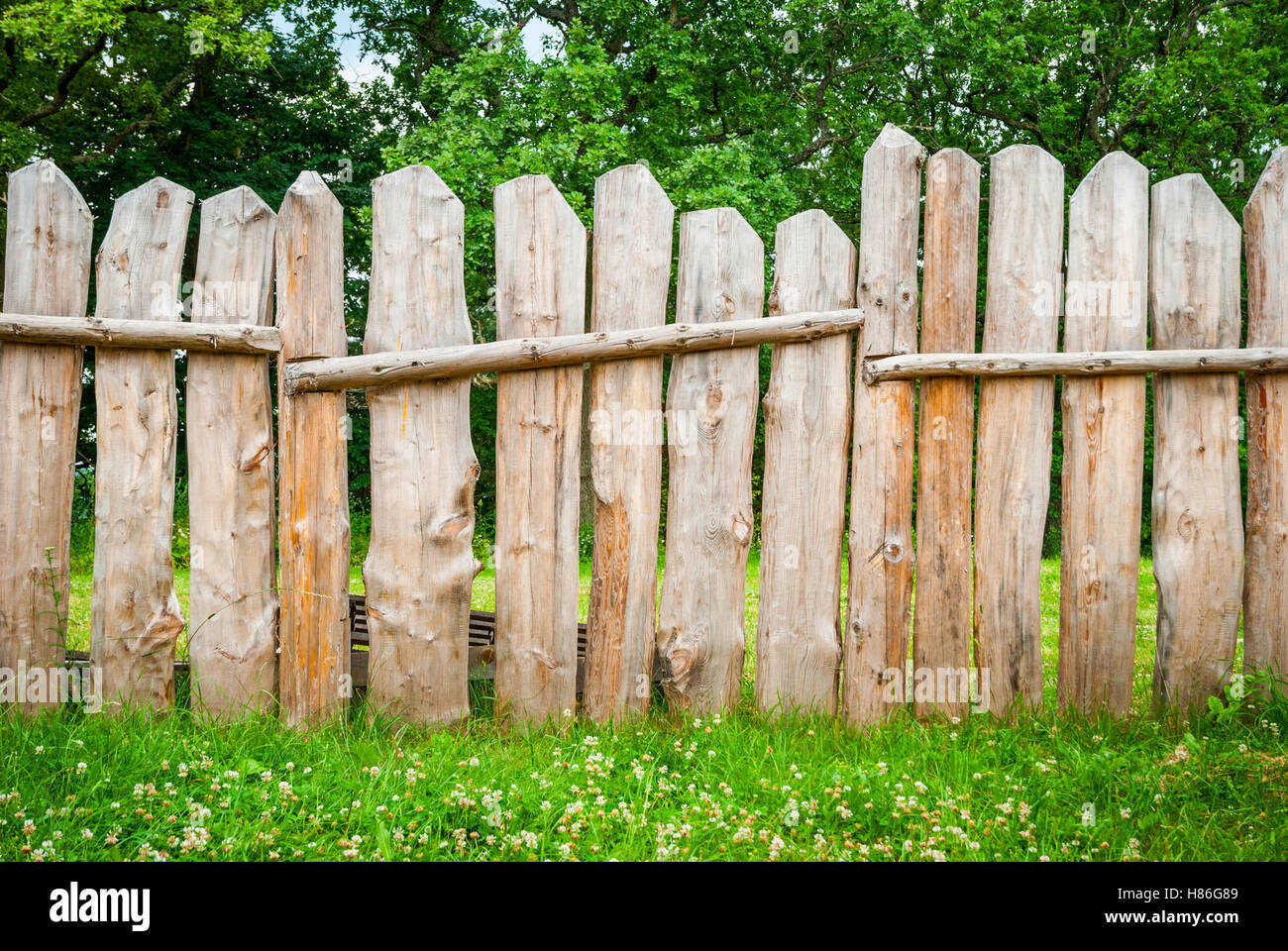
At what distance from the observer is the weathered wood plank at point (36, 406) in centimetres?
312

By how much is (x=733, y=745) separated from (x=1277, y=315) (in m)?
2.59

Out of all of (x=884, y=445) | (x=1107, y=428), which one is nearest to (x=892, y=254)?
(x=884, y=445)

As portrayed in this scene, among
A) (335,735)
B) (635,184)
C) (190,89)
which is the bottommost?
(335,735)

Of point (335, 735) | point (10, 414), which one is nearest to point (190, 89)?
point (10, 414)

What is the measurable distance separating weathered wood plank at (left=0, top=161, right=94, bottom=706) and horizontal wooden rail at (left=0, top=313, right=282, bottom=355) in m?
0.09

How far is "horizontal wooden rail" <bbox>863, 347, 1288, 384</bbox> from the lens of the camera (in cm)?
318

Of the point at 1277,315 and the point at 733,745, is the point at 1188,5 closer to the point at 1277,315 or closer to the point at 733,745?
the point at 1277,315

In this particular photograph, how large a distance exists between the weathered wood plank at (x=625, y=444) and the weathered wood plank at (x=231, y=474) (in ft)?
3.99

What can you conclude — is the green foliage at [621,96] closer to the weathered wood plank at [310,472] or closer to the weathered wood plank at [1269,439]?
the weathered wood plank at [310,472]

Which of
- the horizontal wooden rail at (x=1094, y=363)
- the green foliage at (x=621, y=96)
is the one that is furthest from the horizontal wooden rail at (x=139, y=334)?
the green foliage at (x=621, y=96)

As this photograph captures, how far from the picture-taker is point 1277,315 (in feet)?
10.7

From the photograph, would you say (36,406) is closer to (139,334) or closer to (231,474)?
(139,334)

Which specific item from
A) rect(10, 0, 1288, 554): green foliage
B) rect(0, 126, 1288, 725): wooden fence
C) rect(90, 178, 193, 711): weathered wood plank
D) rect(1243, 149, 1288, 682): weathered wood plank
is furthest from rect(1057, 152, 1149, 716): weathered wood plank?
rect(10, 0, 1288, 554): green foliage

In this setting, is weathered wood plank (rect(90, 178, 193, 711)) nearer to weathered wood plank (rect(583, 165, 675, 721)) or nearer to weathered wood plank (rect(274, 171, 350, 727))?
weathered wood plank (rect(274, 171, 350, 727))
